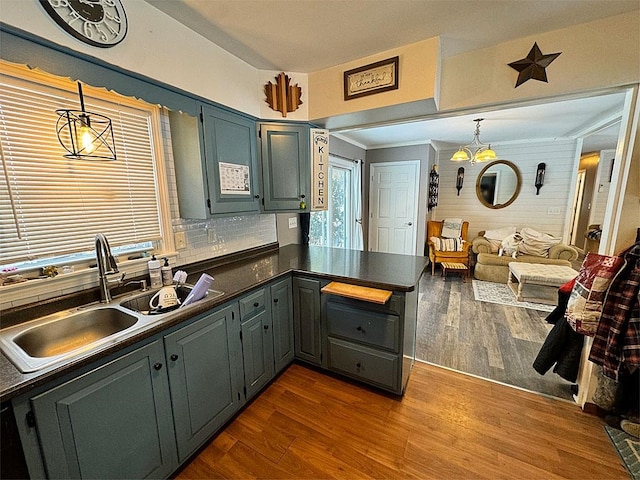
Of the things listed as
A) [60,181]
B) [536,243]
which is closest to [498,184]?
[536,243]

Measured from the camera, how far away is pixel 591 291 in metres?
1.54

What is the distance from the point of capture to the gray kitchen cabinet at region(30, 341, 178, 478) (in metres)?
0.93

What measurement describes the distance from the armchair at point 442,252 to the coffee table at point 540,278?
0.73m

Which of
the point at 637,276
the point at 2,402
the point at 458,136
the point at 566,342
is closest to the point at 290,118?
the point at 2,402

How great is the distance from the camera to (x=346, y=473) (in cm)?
141

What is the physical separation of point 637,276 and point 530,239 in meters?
3.57

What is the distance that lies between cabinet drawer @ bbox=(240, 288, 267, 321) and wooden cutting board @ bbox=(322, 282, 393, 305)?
0.43 meters

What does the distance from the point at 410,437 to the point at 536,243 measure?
13.8 ft

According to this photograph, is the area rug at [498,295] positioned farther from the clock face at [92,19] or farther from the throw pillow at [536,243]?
the clock face at [92,19]

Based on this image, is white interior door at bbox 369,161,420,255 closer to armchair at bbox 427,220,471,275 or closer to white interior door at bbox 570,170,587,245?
armchair at bbox 427,220,471,275

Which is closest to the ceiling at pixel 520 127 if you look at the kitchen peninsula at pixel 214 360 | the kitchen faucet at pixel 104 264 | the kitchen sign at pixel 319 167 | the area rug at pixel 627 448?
the kitchen sign at pixel 319 167

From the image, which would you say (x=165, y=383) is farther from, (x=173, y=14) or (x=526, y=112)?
(x=526, y=112)

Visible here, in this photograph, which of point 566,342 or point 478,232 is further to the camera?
point 478,232

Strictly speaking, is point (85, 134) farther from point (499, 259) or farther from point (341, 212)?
point (499, 259)
